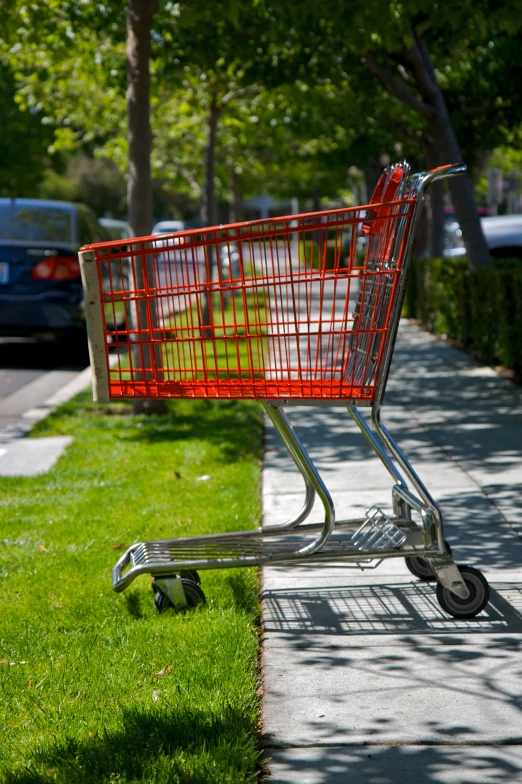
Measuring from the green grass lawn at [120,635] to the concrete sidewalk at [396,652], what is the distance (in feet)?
0.51

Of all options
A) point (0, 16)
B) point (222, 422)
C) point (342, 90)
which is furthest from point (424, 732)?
point (342, 90)

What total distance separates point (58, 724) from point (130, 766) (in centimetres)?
40

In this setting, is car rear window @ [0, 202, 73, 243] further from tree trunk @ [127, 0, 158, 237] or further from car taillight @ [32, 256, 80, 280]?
tree trunk @ [127, 0, 158, 237]

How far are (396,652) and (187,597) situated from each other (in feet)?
3.01

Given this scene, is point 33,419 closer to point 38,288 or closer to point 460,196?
point 38,288

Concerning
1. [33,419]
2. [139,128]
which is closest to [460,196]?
[139,128]

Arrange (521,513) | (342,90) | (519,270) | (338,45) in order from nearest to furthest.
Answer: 1. (521,513)
2. (519,270)
3. (338,45)
4. (342,90)

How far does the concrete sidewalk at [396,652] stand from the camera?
309 cm

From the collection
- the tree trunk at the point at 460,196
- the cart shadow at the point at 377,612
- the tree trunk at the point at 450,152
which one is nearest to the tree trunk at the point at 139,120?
the tree trunk at the point at 450,152

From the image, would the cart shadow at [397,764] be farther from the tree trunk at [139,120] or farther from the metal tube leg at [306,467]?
the tree trunk at [139,120]

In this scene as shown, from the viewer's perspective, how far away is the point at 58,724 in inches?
129

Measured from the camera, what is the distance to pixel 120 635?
4020 mm

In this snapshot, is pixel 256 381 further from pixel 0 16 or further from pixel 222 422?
pixel 0 16

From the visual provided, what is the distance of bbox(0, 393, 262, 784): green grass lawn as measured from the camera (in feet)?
10.0
